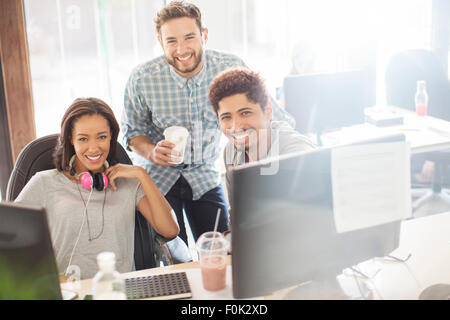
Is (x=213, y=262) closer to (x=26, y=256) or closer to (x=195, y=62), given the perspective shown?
(x=26, y=256)

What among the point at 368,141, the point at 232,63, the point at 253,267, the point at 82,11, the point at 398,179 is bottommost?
the point at 253,267

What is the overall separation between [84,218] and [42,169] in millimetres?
295

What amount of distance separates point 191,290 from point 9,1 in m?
2.31

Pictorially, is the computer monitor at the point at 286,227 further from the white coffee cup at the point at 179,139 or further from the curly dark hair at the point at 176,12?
the curly dark hair at the point at 176,12

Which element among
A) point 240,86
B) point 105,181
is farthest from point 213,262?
point 240,86

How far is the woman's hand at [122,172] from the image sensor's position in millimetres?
1875

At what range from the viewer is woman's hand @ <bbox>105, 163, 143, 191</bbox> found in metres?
1.88

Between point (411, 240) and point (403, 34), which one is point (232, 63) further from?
point (403, 34)

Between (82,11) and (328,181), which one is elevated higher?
(82,11)

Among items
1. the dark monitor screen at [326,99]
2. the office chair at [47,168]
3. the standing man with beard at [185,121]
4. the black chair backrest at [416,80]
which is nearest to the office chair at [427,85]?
the black chair backrest at [416,80]

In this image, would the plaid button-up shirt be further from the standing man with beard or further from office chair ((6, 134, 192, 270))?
office chair ((6, 134, 192, 270))

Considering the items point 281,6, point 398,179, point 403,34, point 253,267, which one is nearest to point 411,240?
point 398,179

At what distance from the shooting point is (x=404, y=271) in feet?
5.11

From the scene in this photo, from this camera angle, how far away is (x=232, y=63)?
246cm
